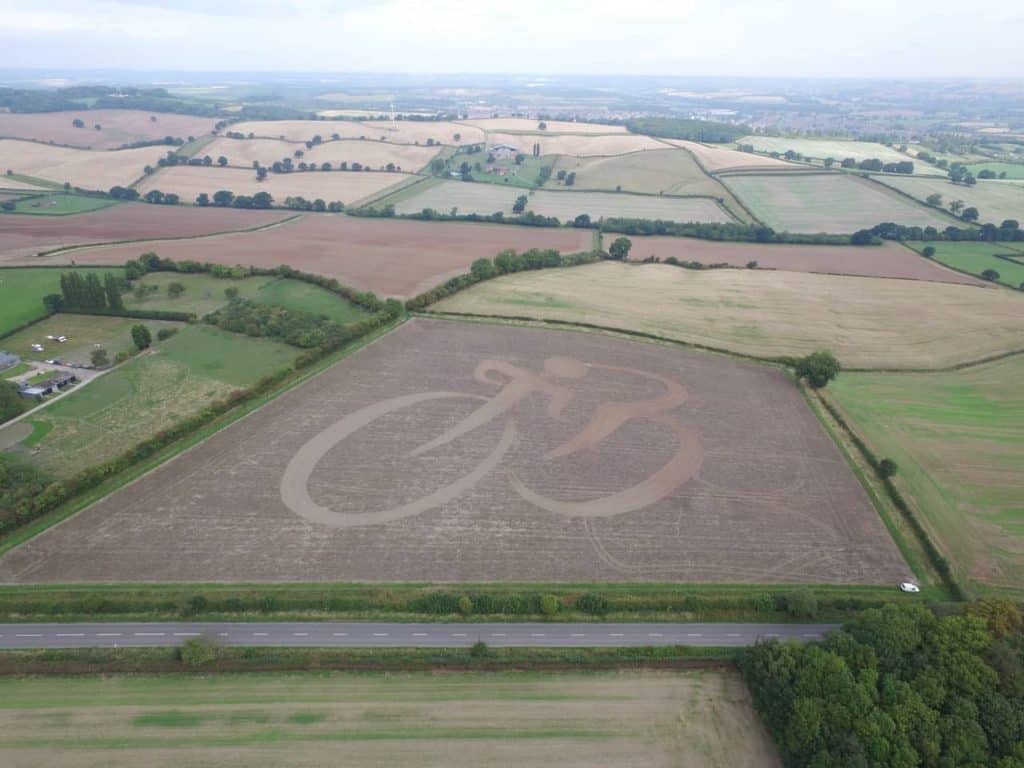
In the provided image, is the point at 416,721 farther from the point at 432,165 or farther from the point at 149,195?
the point at 432,165

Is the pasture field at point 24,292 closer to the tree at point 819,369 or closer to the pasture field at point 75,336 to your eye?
the pasture field at point 75,336

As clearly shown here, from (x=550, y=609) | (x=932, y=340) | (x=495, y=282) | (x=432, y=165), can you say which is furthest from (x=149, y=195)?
(x=932, y=340)

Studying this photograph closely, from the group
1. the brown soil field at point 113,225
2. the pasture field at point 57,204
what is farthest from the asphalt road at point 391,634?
the pasture field at point 57,204

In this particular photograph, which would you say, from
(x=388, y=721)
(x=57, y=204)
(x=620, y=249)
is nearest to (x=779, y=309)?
(x=620, y=249)

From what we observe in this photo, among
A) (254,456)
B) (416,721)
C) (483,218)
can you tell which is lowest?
(416,721)

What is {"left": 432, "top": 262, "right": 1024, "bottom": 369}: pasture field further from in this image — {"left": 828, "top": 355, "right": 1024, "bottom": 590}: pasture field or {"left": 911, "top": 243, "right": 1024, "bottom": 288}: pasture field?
{"left": 911, "top": 243, "right": 1024, "bottom": 288}: pasture field

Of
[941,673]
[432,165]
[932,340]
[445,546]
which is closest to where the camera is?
[941,673]

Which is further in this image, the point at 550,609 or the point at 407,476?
the point at 407,476
